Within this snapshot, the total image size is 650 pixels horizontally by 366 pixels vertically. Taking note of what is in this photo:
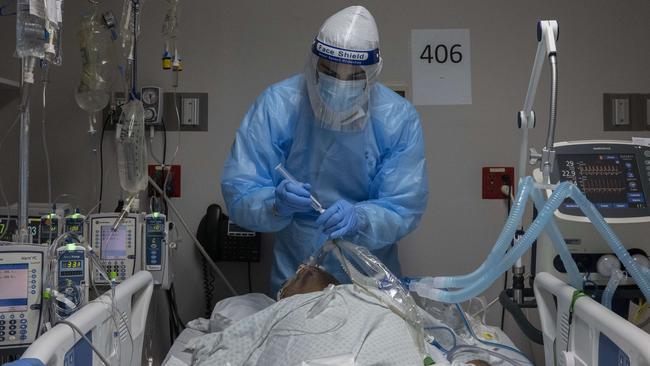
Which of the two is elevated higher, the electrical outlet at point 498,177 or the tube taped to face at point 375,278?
the electrical outlet at point 498,177

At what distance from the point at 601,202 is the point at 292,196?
0.90 m

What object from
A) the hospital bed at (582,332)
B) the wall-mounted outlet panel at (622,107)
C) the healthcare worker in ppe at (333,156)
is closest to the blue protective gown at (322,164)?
the healthcare worker in ppe at (333,156)

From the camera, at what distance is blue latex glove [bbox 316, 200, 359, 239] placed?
5.94 ft

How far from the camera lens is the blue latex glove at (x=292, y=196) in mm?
1815

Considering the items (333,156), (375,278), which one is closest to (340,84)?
(333,156)

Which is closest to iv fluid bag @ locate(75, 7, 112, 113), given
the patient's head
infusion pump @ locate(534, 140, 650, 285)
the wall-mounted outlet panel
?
the patient's head

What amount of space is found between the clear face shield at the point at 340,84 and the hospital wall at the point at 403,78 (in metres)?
0.70

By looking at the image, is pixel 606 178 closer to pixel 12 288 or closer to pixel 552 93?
pixel 552 93

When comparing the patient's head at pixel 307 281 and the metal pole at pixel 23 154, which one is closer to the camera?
the metal pole at pixel 23 154

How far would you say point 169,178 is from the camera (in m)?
2.63

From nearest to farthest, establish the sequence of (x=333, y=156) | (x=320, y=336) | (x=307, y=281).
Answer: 1. (x=320, y=336)
2. (x=307, y=281)
3. (x=333, y=156)

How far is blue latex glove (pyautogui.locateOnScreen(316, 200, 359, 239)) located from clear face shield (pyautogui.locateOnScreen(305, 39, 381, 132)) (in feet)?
0.99

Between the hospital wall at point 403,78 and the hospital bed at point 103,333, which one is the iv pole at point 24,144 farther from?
the hospital wall at point 403,78

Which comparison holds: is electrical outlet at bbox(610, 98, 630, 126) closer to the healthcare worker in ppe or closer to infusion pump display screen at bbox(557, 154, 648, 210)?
infusion pump display screen at bbox(557, 154, 648, 210)
